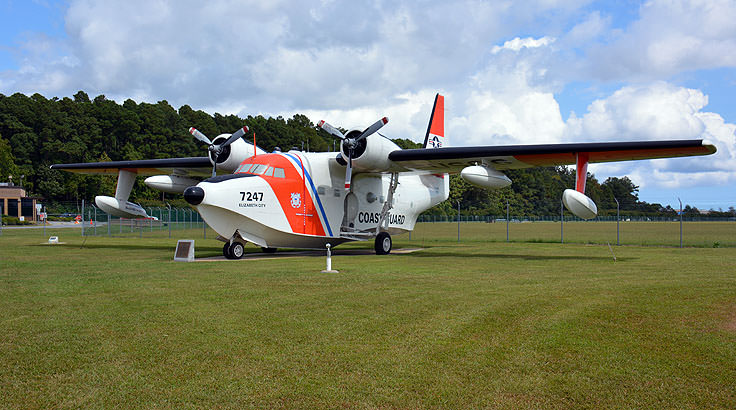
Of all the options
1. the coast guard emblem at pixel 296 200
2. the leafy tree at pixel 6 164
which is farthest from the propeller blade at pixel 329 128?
the leafy tree at pixel 6 164

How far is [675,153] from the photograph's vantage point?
16.0m

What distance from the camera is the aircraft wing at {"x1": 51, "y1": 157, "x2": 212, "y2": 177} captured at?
22.0 meters

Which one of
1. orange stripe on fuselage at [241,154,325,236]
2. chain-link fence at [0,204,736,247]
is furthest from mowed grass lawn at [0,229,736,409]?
chain-link fence at [0,204,736,247]

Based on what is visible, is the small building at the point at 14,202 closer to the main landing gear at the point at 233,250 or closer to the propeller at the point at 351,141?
the main landing gear at the point at 233,250

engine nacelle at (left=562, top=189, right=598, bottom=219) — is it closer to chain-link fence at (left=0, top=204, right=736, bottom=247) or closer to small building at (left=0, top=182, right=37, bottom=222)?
chain-link fence at (left=0, top=204, right=736, bottom=247)

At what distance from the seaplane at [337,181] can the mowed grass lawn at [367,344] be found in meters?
6.03

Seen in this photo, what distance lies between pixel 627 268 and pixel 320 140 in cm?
8771

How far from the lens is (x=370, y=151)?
1858cm

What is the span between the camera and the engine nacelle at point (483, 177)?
16.6 metres

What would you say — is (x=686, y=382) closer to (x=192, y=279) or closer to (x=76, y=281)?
(x=192, y=279)

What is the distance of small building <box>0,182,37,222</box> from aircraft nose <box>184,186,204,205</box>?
59389 mm

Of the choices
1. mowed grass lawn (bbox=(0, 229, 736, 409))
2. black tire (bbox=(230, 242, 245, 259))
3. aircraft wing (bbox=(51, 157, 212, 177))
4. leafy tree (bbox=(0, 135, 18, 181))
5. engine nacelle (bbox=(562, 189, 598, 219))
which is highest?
leafy tree (bbox=(0, 135, 18, 181))

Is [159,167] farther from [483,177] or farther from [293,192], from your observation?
[483,177]

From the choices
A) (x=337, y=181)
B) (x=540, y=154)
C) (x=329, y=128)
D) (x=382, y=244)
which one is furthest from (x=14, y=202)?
(x=540, y=154)
